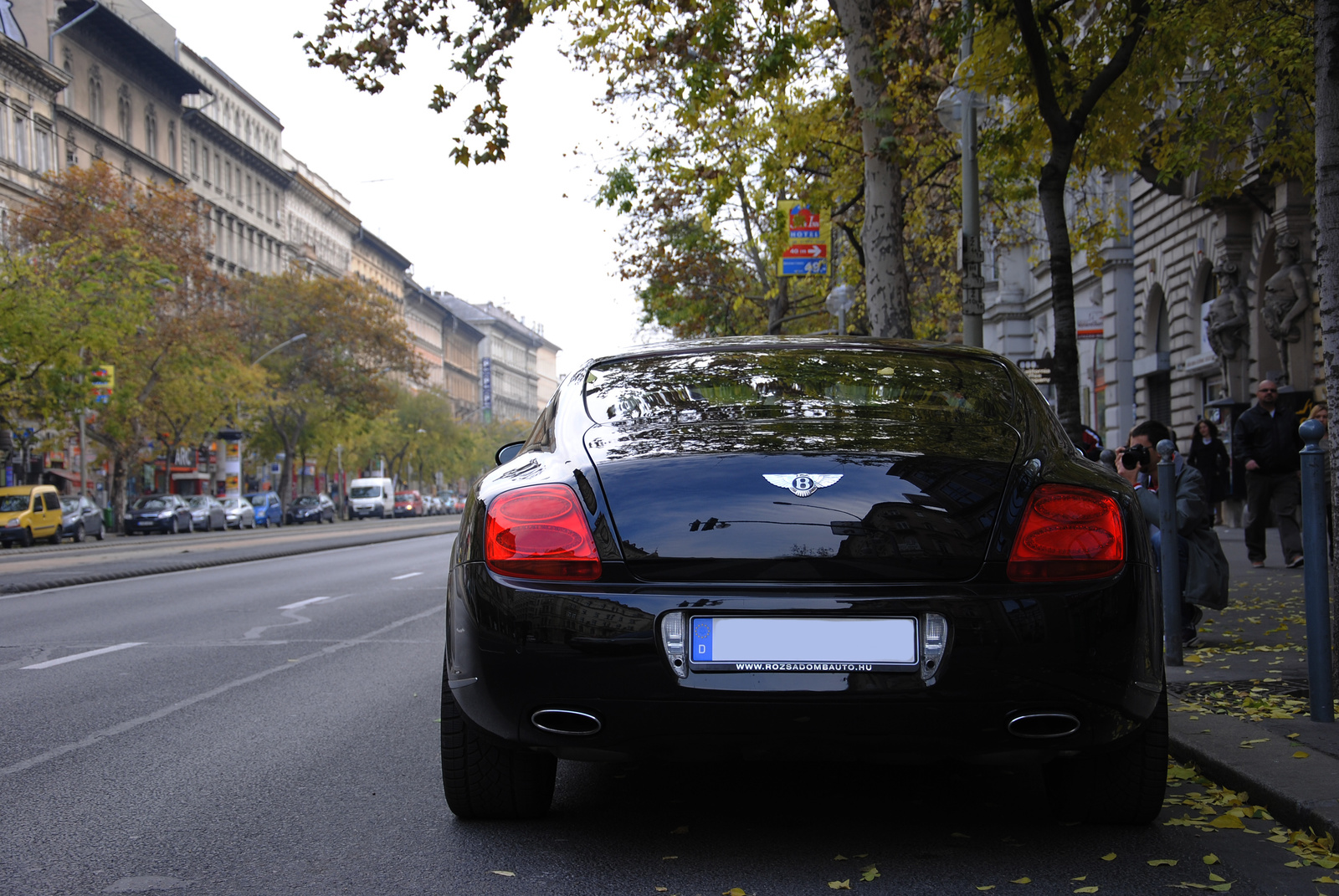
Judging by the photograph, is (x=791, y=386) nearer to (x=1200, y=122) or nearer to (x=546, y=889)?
(x=546, y=889)

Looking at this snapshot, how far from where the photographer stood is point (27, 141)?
169 feet

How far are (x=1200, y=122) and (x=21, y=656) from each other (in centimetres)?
1133

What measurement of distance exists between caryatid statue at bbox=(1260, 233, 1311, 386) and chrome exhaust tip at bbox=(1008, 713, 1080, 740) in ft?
56.5

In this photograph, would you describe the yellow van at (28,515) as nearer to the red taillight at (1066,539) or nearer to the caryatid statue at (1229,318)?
the caryatid statue at (1229,318)

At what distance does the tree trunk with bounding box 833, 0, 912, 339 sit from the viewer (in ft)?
47.9

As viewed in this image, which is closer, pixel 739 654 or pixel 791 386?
pixel 739 654

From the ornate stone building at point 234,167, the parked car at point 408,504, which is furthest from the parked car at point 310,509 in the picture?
the parked car at point 408,504

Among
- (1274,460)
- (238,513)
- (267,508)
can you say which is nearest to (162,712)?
(1274,460)

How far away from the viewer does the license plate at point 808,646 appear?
361 centimetres

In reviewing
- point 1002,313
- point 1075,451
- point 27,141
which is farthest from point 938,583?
point 27,141

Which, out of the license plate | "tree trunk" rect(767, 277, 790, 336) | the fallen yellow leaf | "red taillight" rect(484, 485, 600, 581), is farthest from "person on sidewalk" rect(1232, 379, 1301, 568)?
"tree trunk" rect(767, 277, 790, 336)

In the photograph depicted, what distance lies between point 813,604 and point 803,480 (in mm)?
336

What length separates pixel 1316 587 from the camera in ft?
18.0

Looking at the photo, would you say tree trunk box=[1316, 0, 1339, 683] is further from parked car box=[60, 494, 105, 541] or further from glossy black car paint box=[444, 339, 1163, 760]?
parked car box=[60, 494, 105, 541]
